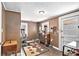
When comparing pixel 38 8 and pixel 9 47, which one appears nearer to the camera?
pixel 38 8

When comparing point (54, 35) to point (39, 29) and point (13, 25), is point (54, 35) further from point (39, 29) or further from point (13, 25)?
point (13, 25)

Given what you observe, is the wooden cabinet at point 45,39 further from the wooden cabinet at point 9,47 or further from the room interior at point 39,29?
the wooden cabinet at point 9,47

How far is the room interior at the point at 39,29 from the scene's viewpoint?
190 cm

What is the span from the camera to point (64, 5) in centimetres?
186

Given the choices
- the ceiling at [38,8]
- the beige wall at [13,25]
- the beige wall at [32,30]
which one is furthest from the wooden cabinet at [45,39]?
the beige wall at [13,25]

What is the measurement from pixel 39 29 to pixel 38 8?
416 millimetres

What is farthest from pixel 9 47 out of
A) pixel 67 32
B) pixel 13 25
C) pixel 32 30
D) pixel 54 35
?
pixel 67 32

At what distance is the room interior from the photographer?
1898 mm

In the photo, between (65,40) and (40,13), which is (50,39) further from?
(40,13)

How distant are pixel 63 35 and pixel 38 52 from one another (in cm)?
60

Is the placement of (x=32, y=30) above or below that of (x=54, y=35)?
above

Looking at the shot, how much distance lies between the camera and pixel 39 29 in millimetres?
2059

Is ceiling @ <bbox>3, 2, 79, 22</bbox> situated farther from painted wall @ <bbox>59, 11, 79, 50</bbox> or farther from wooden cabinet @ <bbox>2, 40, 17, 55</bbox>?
wooden cabinet @ <bbox>2, 40, 17, 55</bbox>

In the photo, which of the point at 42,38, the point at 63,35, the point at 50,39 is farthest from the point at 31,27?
the point at 63,35
